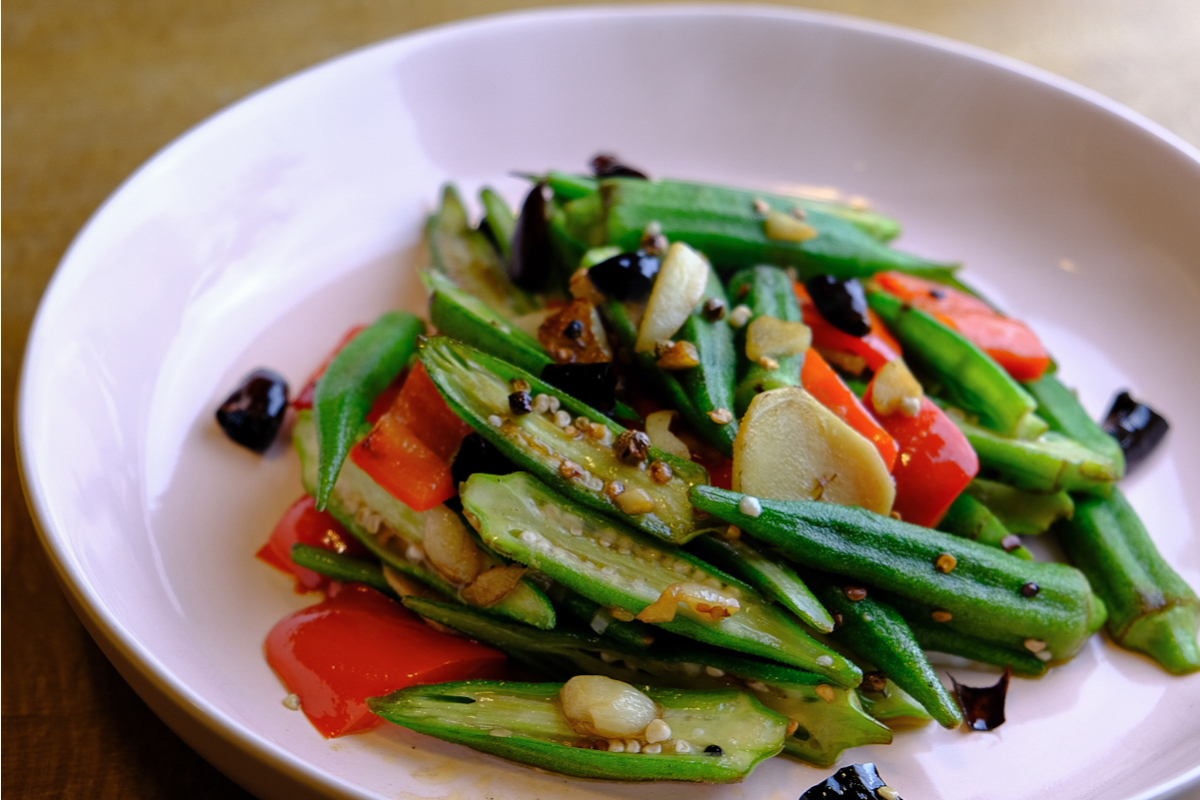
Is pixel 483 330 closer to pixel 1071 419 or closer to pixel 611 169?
pixel 611 169

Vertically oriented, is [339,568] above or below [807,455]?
below

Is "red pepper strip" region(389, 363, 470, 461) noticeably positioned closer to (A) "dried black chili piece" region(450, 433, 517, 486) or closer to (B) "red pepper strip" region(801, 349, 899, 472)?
(A) "dried black chili piece" region(450, 433, 517, 486)

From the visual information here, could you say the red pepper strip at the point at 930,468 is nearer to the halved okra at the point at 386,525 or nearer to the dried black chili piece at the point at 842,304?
the dried black chili piece at the point at 842,304

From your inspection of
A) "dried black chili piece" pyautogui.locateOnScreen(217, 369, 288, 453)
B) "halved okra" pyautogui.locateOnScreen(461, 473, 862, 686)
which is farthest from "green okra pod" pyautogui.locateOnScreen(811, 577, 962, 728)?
"dried black chili piece" pyautogui.locateOnScreen(217, 369, 288, 453)

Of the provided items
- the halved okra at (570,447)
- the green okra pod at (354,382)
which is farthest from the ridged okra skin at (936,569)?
the green okra pod at (354,382)

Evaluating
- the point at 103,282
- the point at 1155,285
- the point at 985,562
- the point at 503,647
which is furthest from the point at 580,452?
the point at 1155,285

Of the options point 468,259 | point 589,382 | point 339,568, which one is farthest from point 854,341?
point 339,568

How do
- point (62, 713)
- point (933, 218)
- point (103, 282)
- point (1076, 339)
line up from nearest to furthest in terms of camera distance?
1. point (62, 713)
2. point (103, 282)
3. point (1076, 339)
4. point (933, 218)

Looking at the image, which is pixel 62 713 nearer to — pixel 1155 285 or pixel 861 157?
pixel 861 157
